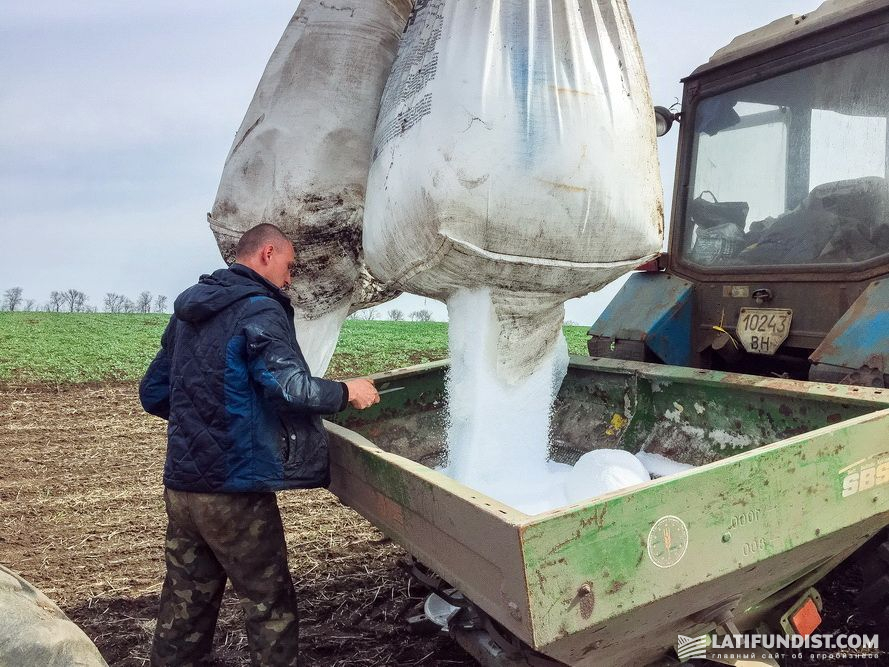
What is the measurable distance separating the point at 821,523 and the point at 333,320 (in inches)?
73.9

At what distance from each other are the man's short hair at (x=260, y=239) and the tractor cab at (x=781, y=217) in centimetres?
176

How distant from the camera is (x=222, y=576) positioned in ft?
8.36

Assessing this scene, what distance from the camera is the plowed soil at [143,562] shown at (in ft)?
9.72

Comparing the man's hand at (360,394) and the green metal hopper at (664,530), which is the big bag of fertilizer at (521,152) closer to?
the man's hand at (360,394)

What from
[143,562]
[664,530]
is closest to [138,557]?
[143,562]

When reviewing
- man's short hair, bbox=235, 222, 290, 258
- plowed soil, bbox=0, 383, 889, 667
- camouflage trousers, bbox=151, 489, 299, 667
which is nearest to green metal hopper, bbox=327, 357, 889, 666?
camouflage trousers, bbox=151, 489, 299, 667

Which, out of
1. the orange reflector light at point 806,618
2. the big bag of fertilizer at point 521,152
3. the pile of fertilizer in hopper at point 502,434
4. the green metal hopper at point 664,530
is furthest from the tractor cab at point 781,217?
the big bag of fertilizer at point 521,152

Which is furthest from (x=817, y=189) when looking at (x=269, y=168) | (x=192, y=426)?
(x=192, y=426)

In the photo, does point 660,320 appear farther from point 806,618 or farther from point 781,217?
point 806,618

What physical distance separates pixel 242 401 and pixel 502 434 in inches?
35.7

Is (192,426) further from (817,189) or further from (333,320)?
(817,189)

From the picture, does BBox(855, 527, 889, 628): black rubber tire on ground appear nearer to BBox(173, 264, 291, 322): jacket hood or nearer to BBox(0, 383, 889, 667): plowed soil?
BBox(0, 383, 889, 667): plowed soil
